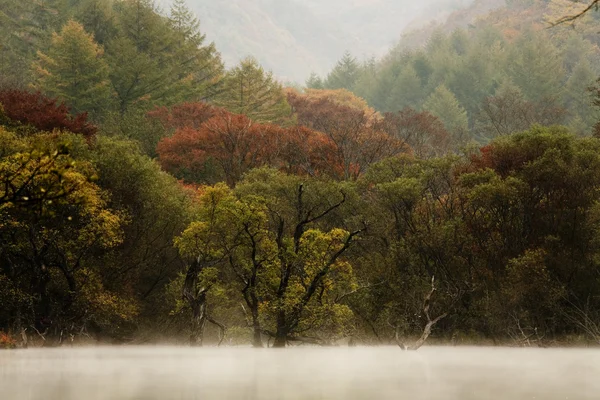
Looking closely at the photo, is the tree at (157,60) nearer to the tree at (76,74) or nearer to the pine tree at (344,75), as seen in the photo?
the tree at (76,74)

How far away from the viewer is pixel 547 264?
41.6 meters

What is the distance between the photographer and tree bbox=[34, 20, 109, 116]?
67.9 meters

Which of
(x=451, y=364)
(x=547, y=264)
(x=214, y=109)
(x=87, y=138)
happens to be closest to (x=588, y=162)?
(x=547, y=264)

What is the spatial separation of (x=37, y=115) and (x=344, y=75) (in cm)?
11453

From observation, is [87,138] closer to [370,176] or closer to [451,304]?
[370,176]

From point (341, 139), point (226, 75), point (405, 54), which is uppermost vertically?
point (405, 54)

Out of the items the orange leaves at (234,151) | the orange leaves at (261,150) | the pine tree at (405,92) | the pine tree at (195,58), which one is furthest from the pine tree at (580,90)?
the orange leaves at (234,151)

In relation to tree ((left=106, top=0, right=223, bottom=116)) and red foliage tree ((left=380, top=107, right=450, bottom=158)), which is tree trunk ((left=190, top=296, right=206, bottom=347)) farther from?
red foliage tree ((left=380, top=107, right=450, bottom=158))

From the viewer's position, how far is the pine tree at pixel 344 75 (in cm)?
15216

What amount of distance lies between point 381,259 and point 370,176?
256 inches

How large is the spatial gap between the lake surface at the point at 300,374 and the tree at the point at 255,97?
44.7 meters

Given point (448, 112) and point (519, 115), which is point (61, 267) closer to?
point (519, 115)

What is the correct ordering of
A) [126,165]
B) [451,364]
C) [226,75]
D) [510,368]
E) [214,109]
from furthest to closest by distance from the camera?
[226,75] → [214,109] → [126,165] → [451,364] → [510,368]

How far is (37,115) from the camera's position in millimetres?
44781
